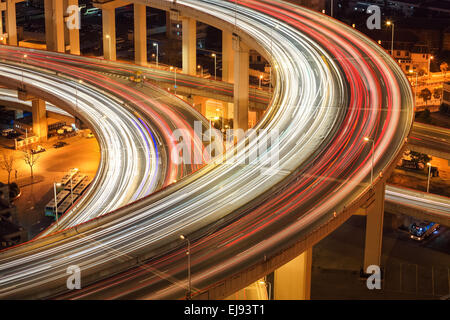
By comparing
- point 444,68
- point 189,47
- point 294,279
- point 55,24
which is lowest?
point 294,279

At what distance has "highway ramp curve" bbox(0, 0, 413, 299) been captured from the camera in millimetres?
27719

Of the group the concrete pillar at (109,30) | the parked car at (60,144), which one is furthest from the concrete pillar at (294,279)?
the concrete pillar at (109,30)

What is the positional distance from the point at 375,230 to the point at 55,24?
162 feet

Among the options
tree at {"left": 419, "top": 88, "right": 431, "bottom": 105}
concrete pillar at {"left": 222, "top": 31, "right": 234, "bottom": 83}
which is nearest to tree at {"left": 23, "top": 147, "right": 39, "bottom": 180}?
concrete pillar at {"left": 222, "top": 31, "right": 234, "bottom": 83}

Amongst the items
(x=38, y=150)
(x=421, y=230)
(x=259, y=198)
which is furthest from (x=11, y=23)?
(x=259, y=198)

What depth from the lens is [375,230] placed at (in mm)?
45188

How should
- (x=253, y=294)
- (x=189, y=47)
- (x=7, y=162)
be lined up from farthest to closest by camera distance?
(x=189, y=47) < (x=7, y=162) < (x=253, y=294)

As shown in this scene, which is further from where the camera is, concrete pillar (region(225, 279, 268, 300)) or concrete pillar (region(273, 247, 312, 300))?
concrete pillar (region(273, 247, 312, 300))

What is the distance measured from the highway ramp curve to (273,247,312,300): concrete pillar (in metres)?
4.58

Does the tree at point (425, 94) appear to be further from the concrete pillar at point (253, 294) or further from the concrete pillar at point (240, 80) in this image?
the concrete pillar at point (253, 294)

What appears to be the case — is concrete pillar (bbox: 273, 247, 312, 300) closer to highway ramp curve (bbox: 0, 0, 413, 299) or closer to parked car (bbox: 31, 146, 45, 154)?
highway ramp curve (bbox: 0, 0, 413, 299)

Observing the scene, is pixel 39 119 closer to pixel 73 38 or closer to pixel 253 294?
pixel 73 38
